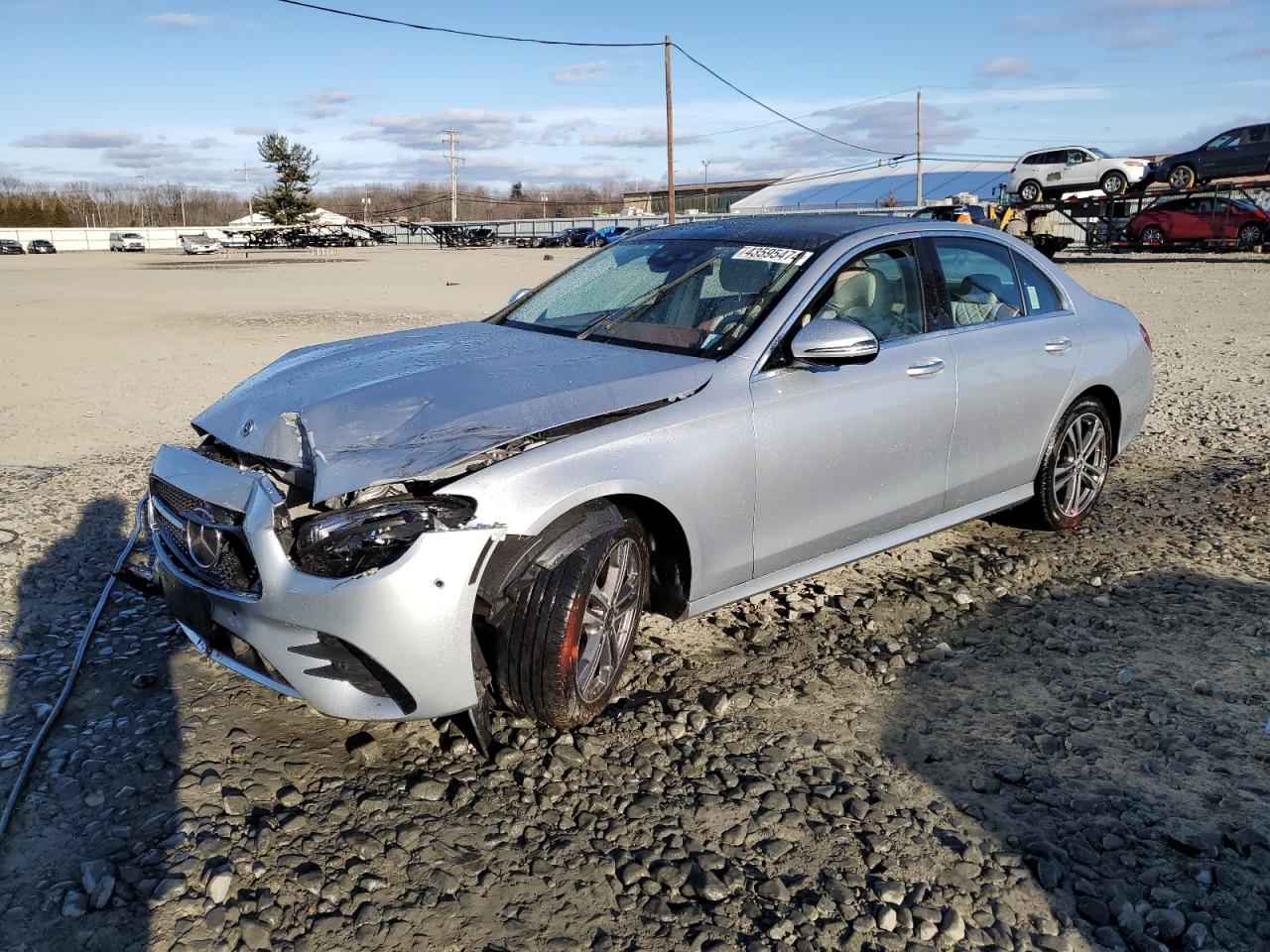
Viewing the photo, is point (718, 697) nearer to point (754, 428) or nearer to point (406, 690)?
point (754, 428)

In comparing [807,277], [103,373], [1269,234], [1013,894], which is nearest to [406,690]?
[1013,894]

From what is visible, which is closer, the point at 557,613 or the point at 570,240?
the point at 557,613

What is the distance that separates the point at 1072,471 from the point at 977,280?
1.28 metres

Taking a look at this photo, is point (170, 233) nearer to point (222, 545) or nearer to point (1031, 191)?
point (1031, 191)

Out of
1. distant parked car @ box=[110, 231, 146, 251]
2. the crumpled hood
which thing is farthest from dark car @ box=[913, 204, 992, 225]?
distant parked car @ box=[110, 231, 146, 251]

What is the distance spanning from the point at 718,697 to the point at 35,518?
14.0ft

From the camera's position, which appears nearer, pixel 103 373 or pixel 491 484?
pixel 491 484

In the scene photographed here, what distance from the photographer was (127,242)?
8081 cm

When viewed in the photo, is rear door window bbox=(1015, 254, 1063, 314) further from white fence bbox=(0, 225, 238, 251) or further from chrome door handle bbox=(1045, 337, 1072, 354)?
white fence bbox=(0, 225, 238, 251)

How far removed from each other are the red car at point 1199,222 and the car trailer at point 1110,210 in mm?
130

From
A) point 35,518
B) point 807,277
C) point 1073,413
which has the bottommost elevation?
point 35,518

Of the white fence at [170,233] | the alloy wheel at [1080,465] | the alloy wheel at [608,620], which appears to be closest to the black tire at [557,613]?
the alloy wheel at [608,620]

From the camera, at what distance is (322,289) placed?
26.9 metres

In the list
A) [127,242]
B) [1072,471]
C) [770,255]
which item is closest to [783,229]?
[770,255]
